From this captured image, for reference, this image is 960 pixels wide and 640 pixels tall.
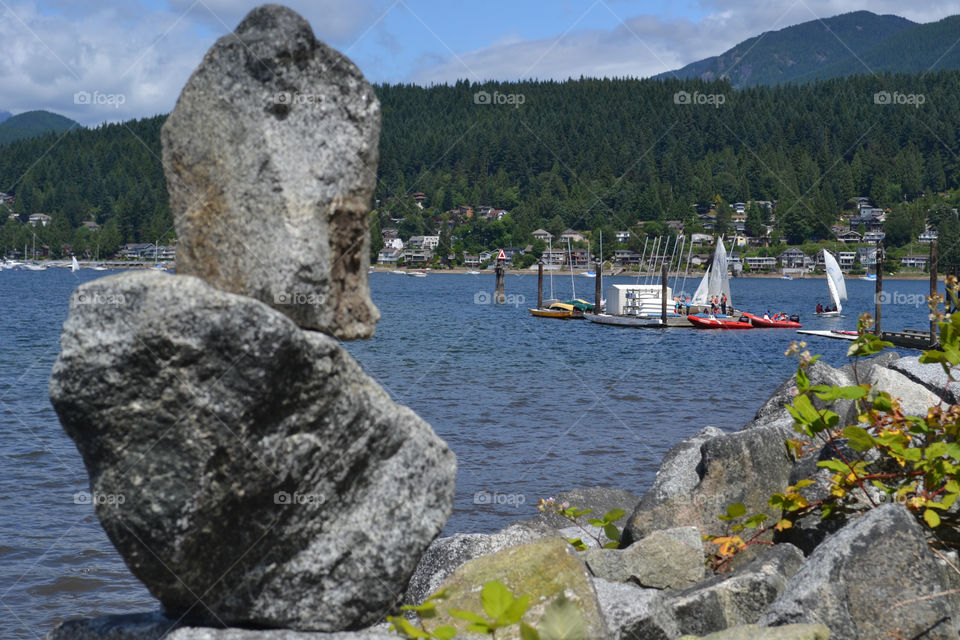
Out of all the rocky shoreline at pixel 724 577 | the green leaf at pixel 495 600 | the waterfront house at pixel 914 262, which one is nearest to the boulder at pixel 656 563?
the rocky shoreline at pixel 724 577

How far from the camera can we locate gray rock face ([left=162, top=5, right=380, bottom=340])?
5.37 m

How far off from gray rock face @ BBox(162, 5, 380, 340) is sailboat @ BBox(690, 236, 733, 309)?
236ft

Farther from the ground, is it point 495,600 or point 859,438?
point 495,600

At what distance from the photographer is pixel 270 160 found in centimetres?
537

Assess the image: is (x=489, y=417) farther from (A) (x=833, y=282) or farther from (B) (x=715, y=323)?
(A) (x=833, y=282)

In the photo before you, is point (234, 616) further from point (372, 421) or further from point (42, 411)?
point (42, 411)

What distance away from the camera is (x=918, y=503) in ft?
23.6

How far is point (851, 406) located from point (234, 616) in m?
7.22

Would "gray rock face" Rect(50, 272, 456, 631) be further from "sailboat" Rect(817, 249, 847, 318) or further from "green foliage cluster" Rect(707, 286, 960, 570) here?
"sailboat" Rect(817, 249, 847, 318)

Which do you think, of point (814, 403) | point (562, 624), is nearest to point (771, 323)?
point (814, 403)

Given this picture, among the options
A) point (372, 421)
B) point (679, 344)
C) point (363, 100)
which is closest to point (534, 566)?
point (372, 421)

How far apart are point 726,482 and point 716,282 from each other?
70.8m

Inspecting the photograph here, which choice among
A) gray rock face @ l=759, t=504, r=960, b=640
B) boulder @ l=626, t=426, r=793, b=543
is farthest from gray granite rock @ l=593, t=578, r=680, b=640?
boulder @ l=626, t=426, r=793, b=543

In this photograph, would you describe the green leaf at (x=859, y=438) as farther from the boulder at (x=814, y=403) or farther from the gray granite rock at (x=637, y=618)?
the gray granite rock at (x=637, y=618)
